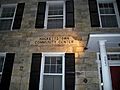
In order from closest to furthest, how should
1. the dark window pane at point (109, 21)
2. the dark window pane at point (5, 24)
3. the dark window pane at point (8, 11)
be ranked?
1. the dark window pane at point (109, 21)
2. the dark window pane at point (5, 24)
3. the dark window pane at point (8, 11)

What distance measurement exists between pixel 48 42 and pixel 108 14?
10.6ft

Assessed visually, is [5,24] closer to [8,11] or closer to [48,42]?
[8,11]

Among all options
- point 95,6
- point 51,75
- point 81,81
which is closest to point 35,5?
point 95,6

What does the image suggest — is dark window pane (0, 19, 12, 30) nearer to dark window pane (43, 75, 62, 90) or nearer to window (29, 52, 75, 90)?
window (29, 52, 75, 90)

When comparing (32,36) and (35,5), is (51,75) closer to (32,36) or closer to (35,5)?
(32,36)

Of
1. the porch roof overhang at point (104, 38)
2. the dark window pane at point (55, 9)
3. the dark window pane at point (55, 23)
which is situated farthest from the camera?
the dark window pane at point (55, 9)

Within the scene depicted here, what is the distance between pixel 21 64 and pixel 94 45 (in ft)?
9.83

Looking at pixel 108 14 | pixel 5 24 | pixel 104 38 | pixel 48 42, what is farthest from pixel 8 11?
pixel 104 38

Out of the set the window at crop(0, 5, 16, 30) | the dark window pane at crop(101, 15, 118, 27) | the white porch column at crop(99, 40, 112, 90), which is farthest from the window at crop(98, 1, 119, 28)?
the window at crop(0, 5, 16, 30)

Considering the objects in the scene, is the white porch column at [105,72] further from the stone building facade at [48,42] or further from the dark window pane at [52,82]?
the dark window pane at [52,82]

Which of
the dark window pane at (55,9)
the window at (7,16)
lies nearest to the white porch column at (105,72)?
the dark window pane at (55,9)

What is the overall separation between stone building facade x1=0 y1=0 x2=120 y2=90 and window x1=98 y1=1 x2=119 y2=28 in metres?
0.06

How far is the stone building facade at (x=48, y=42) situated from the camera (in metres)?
6.93

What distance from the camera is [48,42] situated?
7789 mm
